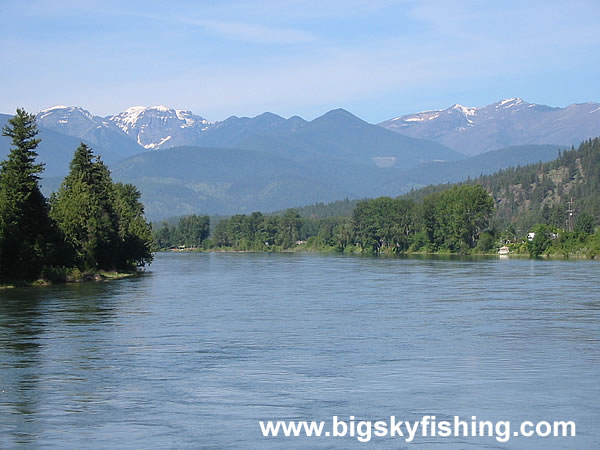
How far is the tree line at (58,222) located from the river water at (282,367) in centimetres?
1499

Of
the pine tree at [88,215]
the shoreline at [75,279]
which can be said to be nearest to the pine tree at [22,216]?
the shoreline at [75,279]

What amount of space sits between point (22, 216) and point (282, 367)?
2042 inches

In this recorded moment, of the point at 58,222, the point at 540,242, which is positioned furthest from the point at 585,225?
the point at 58,222

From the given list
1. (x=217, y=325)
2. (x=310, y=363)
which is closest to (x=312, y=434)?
(x=310, y=363)

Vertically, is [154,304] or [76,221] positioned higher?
[76,221]

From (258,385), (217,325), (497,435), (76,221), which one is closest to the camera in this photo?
(497,435)

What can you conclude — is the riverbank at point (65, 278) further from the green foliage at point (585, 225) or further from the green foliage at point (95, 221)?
the green foliage at point (585, 225)

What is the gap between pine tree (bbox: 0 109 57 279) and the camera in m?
76.2

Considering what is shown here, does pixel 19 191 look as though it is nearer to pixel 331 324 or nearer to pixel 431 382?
pixel 331 324

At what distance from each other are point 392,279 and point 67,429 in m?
70.5

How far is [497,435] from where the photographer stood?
2341 centimetres

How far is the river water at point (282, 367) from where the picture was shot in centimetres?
2416

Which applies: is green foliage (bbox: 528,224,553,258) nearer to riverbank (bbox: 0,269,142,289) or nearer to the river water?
riverbank (bbox: 0,269,142,289)

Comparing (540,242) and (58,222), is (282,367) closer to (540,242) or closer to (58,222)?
(58,222)
